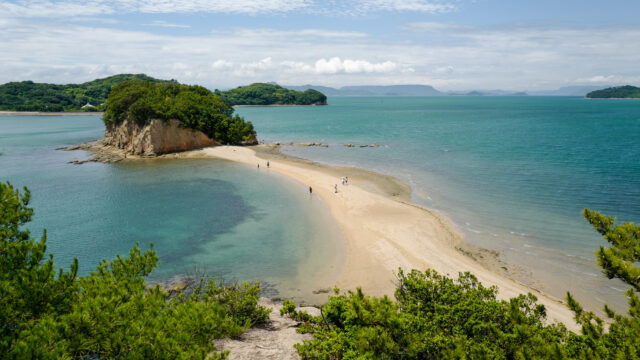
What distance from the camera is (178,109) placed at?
68500 mm

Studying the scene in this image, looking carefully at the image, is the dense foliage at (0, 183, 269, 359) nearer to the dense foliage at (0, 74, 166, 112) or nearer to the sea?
the sea

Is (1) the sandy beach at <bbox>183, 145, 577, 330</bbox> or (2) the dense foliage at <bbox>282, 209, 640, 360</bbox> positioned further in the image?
(1) the sandy beach at <bbox>183, 145, 577, 330</bbox>

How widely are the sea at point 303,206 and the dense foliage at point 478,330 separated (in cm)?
1057

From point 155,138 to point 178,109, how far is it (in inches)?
291

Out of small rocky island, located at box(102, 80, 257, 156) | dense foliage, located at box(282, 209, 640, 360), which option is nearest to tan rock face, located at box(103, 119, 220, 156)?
small rocky island, located at box(102, 80, 257, 156)

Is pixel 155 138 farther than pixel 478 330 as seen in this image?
Yes

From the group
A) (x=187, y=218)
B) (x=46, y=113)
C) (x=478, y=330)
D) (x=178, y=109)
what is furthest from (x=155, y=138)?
(x=46, y=113)

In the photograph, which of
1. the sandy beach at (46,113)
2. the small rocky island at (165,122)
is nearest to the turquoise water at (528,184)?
the small rocky island at (165,122)

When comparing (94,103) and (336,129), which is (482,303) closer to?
(336,129)

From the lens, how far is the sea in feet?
84.1

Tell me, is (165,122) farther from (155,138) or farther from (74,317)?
(74,317)

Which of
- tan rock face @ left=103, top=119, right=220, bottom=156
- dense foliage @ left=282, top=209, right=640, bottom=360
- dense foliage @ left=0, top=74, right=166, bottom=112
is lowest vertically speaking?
dense foliage @ left=282, top=209, right=640, bottom=360

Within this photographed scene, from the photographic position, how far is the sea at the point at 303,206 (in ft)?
84.1

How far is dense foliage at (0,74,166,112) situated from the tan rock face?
10844 centimetres
